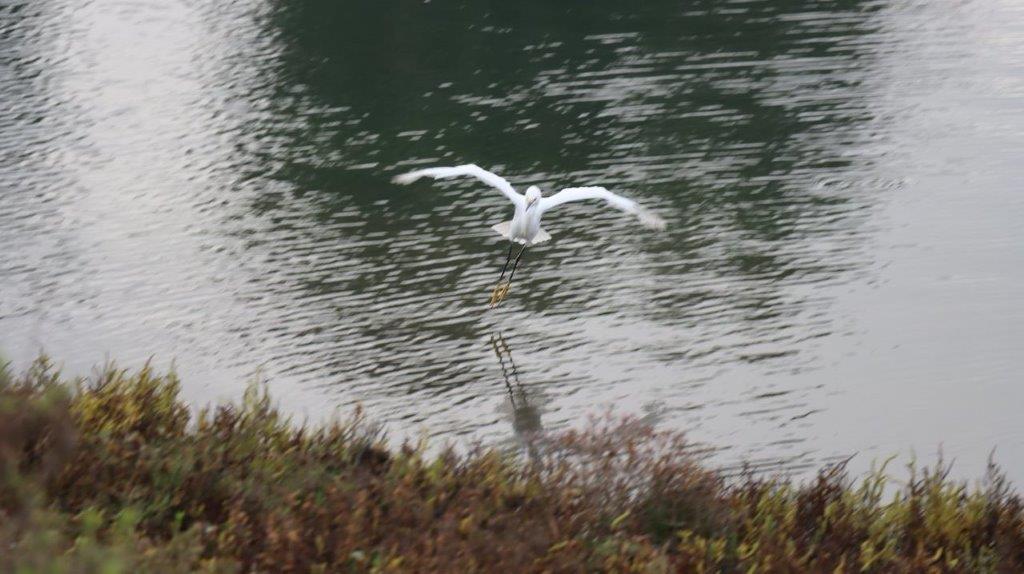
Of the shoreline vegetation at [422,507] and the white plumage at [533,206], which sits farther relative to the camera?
the white plumage at [533,206]

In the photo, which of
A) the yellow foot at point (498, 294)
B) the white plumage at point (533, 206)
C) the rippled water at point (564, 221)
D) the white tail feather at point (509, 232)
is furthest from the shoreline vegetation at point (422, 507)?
the yellow foot at point (498, 294)

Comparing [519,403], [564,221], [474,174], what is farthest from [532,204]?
[564,221]

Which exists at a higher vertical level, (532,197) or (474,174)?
(474,174)

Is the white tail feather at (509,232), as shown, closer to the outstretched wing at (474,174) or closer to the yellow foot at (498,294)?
the outstretched wing at (474,174)

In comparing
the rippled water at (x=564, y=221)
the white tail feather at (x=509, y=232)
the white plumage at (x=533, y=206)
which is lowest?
the rippled water at (x=564, y=221)

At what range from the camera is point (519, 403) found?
1448cm

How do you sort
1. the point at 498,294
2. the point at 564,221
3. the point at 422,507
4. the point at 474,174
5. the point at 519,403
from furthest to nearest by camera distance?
the point at 564,221 < the point at 498,294 < the point at 474,174 < the point at 519,403 < the point at 422,507

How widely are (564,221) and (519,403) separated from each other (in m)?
6.19

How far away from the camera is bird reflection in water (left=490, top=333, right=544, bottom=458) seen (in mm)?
13641

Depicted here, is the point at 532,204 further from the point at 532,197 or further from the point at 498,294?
the point at 498,294

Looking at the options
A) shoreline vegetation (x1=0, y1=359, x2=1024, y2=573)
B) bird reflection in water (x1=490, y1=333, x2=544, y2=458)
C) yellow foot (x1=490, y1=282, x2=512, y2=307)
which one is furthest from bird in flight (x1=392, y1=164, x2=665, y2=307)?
shoreline vegetation (x1=0, y1=359, x2=1024, y2=573)

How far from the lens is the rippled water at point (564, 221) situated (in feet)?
48.8

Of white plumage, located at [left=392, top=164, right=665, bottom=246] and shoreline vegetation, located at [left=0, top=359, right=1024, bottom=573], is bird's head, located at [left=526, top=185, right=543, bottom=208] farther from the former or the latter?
shoreline vegetation, located at [left=0, top=359, right=1024, bottom=573]

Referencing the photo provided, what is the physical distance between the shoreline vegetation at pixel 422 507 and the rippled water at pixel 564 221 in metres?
2.61
